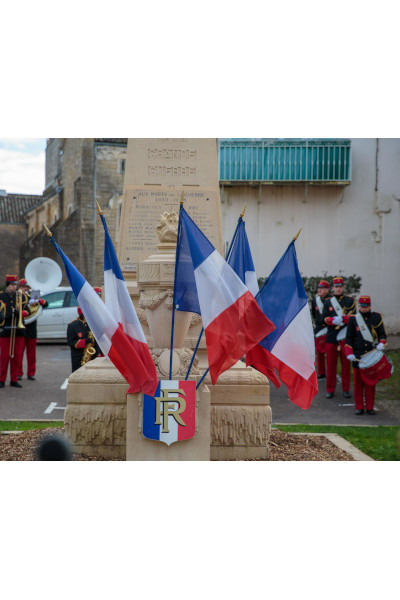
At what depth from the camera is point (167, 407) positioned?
17.4 ft

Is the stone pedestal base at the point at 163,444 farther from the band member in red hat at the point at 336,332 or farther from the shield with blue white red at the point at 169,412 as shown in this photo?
the band member in red hat at the point at 336,332

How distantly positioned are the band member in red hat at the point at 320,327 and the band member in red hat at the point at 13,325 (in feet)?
15.8

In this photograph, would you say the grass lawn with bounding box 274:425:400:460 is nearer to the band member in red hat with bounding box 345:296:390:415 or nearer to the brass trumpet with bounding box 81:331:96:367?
the band member in red hat with bounding box 345:296:390:415

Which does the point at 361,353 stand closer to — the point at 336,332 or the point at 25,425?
the point at 336,332

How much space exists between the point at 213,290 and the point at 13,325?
7245 millimetres

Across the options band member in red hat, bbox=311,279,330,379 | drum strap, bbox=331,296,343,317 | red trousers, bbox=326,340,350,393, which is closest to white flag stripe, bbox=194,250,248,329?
red trousers, bbox=326,340,350,393

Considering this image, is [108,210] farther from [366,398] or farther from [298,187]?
[366,398]

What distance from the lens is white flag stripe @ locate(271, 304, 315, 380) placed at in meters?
5.58

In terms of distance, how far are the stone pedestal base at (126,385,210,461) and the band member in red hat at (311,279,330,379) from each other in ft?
22.0

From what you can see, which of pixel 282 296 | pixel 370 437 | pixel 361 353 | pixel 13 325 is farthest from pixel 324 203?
pixel 282 296

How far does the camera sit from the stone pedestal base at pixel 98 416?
6422mm

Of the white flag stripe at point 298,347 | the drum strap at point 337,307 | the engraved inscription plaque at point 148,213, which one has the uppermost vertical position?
the engraved inscription plaque at point 148,213

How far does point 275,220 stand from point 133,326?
14156 millimetres

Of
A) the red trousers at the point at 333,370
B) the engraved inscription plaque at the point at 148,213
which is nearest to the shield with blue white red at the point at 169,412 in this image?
the engraved inscription plaque at the point at 148,213
